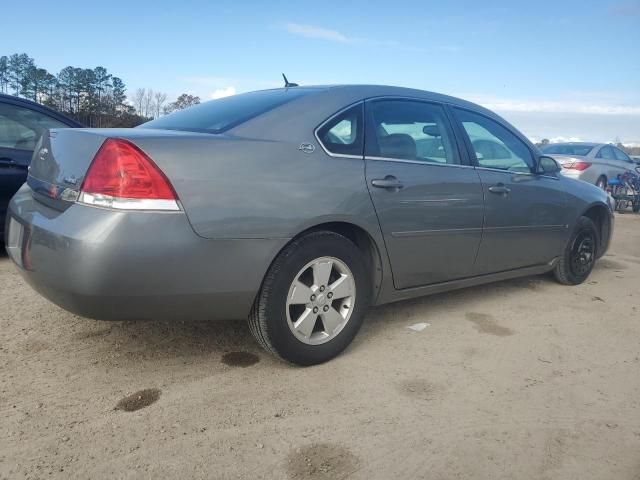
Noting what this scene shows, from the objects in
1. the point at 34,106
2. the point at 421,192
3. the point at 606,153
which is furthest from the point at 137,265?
the point at 606,153

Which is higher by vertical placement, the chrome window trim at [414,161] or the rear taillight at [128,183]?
the chrome window trim at [414,161]

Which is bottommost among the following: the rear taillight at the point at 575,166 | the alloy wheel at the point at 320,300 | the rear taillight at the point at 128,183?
the alloy wheel at the point at 320,300

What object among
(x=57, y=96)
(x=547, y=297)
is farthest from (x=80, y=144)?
(x=57, y=96)

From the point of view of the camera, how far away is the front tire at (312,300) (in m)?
2.56

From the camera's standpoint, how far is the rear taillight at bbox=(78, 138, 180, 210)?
86.5 inches

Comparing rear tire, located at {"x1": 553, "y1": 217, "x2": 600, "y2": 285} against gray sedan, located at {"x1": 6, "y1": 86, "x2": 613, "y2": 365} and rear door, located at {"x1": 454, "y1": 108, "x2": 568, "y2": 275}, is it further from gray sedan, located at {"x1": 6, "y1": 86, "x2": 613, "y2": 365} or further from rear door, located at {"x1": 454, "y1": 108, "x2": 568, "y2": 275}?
gray sedan, located at {"x1": 6, "y1": 86, "x2": 613, "y2": 365}

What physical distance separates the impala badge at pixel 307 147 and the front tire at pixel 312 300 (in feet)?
1.39

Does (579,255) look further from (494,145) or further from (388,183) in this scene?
(388,183)

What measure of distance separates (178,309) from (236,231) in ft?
1.43

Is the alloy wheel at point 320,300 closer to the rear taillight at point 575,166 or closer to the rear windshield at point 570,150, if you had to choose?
the rear taillight at point 575,166

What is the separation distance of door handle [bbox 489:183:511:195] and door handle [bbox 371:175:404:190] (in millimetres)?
958

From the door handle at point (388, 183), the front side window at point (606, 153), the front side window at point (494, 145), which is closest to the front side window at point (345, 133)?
the door handle at point (388, 183)

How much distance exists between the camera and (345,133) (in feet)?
9.55

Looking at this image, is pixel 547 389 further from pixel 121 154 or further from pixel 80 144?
pixel 80 144
